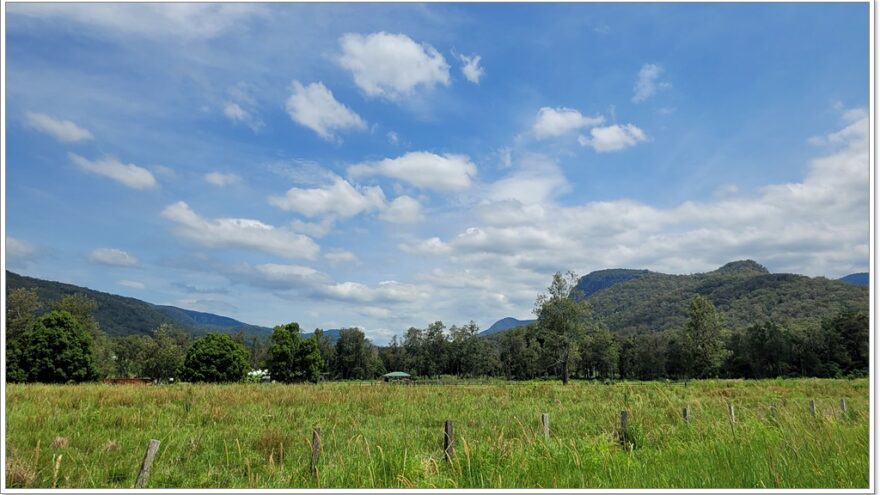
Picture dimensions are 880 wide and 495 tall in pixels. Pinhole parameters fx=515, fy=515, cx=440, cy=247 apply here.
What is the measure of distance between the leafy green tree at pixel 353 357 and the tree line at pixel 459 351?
0.18 metres

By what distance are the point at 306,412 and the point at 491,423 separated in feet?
17.4

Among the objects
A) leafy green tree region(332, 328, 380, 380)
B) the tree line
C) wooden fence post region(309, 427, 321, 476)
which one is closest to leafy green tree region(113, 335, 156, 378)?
the tree line

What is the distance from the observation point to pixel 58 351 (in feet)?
118

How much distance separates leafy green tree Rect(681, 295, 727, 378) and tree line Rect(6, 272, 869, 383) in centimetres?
12

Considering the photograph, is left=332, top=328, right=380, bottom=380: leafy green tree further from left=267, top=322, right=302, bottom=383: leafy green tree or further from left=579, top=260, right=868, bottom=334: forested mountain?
left=579, top=260, right=868, bottom=334: forested mountain

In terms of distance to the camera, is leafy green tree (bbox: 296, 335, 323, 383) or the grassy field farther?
leafy green tree (bbox: 296, 335, 323, 383)

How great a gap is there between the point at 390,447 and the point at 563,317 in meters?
42.9

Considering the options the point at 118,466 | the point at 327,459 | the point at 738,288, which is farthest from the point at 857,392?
the point at 738,288

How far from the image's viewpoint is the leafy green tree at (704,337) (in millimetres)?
58656

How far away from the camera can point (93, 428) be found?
415 inches

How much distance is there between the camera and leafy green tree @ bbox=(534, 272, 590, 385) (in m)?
48.2

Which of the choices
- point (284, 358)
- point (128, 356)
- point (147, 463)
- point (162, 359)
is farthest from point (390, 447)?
point (128, 356)

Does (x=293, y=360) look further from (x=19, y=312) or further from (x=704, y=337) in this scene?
(x=704, y=337)

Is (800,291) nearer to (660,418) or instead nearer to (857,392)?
(857,392)
